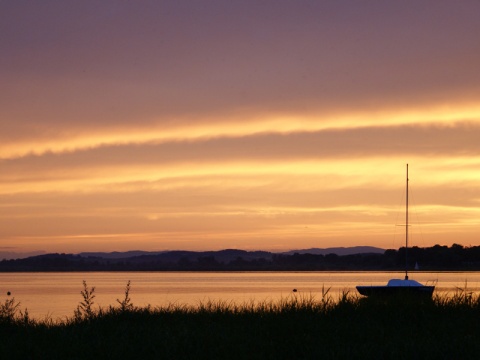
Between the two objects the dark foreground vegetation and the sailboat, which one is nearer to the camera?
the dark foreground vegetation

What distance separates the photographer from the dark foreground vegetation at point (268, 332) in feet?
38.6

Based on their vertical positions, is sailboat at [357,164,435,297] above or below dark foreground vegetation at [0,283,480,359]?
above

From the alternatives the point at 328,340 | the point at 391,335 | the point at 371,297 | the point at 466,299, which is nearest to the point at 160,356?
the point at 328,340

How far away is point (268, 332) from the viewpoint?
13.0 metres

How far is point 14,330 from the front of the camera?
1459 cm

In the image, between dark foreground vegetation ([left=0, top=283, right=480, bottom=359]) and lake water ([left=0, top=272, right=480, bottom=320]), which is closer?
dark foreground vegetation ([left=0, top=283, right=480, bottom=359])

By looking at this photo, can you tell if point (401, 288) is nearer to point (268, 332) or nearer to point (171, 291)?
point (268, 332)

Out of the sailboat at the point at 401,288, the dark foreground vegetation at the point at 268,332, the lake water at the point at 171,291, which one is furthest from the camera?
the lake water at the point at 171,291

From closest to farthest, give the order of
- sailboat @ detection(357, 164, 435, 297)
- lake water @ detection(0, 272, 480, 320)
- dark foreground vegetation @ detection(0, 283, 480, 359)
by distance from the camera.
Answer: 1. dark foreground vegetation @ detection(0, 283, 480, 359)
2. sailboat @ detection(357, 164, 435, 297)
3. lake water @ detection(0, 272, 480, 320)

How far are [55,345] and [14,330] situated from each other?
2.46 metres

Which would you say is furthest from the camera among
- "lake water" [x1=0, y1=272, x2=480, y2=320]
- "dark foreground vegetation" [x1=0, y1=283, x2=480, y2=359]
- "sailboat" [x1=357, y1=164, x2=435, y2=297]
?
"lake water" [x1=0, y1=272, x2=480, y2=320]

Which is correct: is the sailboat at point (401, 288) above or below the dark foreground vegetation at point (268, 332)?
above

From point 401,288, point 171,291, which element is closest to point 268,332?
point 401,288

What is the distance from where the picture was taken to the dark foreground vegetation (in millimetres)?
11766
